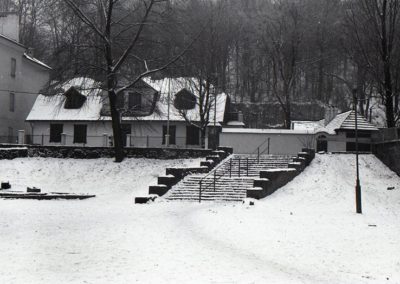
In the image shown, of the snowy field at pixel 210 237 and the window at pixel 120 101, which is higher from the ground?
the window at pixel 120 101

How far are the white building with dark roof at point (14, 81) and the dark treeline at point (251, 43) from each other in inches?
131

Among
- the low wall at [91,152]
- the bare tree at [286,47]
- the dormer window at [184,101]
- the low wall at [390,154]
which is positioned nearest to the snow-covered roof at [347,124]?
the low wall at [390,154]

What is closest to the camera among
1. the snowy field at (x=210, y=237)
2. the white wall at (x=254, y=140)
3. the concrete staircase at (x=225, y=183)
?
the snowy field at (x=210, y=237)

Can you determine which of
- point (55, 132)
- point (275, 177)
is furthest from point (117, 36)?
point (55, 132)

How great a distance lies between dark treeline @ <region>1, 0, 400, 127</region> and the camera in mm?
32625

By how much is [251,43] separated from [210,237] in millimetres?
54413

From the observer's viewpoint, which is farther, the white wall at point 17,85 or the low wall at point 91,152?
the white wall at point 17,85

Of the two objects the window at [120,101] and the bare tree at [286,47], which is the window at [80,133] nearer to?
the window at [120,101]

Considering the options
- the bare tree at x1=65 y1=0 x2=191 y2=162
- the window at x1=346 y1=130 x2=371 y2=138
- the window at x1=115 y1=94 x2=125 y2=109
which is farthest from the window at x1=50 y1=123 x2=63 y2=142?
the window at x1=346 y1=130 x2=371 y2=138

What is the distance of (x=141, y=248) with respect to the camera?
43.6ft

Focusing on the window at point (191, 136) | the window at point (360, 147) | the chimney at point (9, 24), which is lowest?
the window at point (360, 147)

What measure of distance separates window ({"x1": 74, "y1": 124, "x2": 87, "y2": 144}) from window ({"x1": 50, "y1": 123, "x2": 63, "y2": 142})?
140 cm

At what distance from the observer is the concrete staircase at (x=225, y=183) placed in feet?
81.5

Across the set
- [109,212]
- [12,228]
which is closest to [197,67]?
[109,212]
